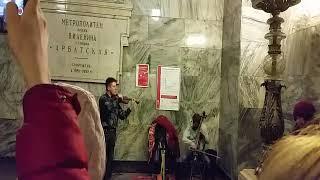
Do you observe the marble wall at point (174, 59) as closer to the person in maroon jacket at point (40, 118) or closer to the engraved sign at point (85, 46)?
the engraved sign at point (85, 46)

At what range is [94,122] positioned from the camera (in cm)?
Result: 62

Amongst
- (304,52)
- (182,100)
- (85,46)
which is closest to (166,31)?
(182,100)

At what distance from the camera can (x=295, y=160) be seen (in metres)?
0.55

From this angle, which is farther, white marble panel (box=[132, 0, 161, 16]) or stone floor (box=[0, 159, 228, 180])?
white marble panel (box=[132, 0, 161, 16])

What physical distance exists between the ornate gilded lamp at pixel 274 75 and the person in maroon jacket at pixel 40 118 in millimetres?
2935

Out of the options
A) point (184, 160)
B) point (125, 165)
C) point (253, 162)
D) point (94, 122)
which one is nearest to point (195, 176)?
point (184, 160)

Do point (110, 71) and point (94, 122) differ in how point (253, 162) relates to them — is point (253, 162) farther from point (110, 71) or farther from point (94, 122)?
point (94, 122)

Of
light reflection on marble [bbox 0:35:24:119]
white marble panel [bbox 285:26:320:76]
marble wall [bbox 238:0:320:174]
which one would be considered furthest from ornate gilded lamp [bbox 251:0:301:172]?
light reflection on marble [bbox 0:35:24:119]

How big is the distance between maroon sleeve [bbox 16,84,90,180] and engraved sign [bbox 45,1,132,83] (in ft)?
21.6

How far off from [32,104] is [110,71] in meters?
6.60

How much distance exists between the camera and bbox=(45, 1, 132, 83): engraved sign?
689 cm

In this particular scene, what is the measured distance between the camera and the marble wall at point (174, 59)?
7027mm

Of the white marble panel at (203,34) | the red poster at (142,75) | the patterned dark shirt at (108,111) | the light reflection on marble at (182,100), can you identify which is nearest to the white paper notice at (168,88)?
the light reflection on marble at (182,100)

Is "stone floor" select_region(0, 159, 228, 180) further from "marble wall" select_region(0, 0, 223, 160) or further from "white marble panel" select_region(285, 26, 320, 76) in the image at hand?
"white marble panel" select_region(285, 26, 320, 76)
